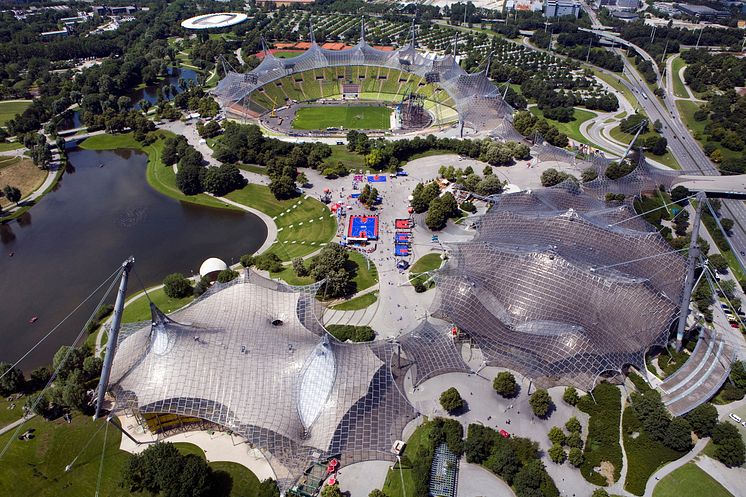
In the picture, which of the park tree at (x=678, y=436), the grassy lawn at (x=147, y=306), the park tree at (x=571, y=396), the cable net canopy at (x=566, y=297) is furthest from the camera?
the grassy lawn at (x=147, y=306)

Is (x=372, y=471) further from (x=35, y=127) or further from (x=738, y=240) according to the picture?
(x=35, y=127)

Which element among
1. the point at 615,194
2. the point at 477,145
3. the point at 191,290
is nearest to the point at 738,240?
the point at 615,194

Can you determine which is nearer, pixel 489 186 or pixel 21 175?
pixel 489 186

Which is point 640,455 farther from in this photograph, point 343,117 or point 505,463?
point 343,117

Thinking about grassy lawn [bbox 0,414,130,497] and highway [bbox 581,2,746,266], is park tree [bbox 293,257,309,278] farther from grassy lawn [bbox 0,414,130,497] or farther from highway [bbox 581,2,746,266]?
highway [bbox 581,2,746,266]

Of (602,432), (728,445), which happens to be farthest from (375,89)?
(728,445)

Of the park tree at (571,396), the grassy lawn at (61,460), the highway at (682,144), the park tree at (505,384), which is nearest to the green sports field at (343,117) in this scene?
the highway at (682,144)

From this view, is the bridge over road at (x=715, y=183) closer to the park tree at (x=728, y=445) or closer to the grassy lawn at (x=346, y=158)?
the park tree at (x=728, y=445)

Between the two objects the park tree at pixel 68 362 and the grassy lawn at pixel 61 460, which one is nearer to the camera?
the grassy lawn at pixel 61 460
